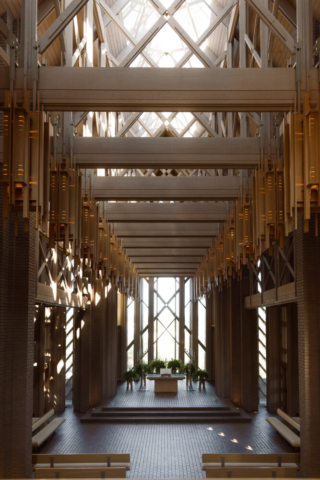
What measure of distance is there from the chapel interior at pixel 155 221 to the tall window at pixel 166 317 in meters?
7.85

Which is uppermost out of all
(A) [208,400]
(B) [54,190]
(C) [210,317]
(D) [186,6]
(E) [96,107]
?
(D) [186,6]

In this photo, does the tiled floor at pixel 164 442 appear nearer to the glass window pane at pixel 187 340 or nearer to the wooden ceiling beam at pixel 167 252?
the wooden ceiling beam at pixel 167 252

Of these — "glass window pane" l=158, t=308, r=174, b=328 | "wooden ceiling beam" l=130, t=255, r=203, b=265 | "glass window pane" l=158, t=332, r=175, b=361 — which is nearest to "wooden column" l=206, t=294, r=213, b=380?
"glass window pane" l=158, t=332, r=175, b=361

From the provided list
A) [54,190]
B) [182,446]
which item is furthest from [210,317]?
[54,190]

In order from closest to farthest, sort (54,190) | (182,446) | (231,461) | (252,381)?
(54,190) < (231,461) < (182,446) < (252,381)

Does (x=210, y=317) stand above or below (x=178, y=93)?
below

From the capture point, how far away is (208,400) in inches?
869

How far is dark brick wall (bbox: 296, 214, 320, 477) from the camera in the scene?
10.7 m

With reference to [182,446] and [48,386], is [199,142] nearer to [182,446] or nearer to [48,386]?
[182,446]

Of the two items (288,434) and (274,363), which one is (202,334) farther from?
(288,434)

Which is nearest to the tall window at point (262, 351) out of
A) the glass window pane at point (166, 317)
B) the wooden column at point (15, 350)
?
the glass window pane at point (166, 317)

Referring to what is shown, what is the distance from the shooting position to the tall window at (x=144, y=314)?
36000 millimetres

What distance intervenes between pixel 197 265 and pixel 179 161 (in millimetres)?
17490

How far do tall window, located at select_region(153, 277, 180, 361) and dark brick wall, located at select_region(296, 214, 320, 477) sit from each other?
2544cm
